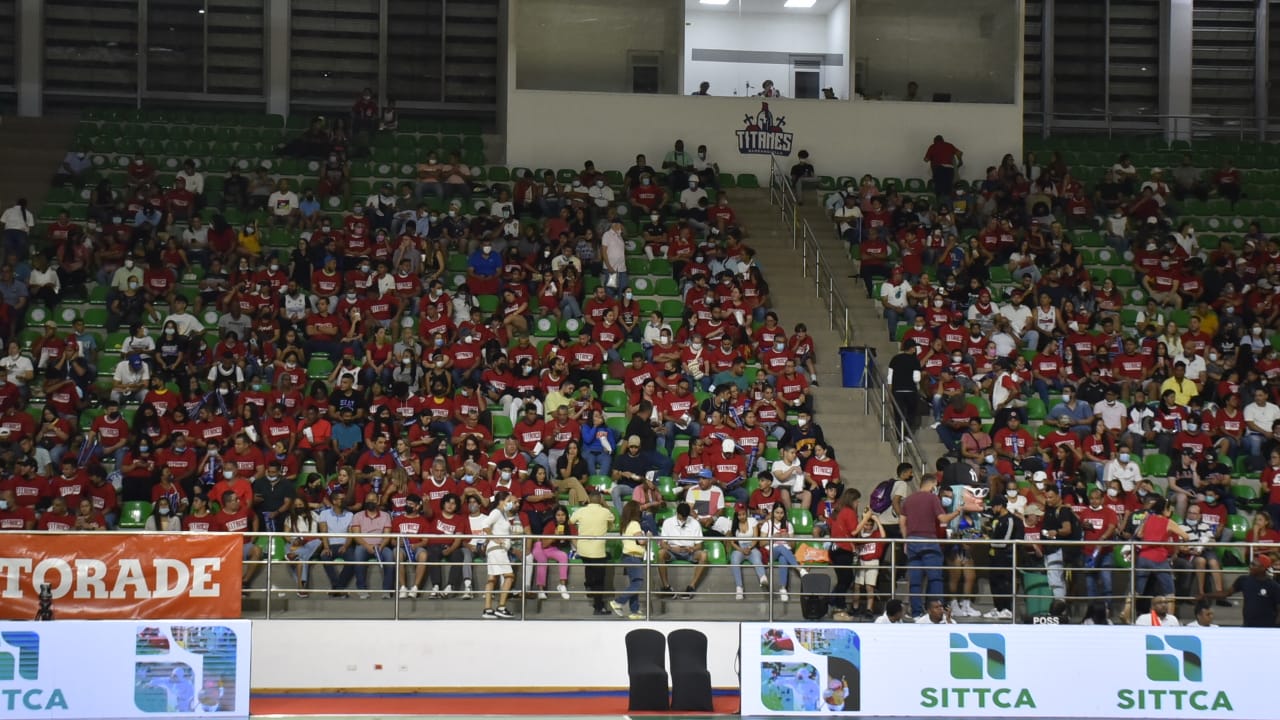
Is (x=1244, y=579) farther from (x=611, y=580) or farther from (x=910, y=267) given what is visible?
(x=910, y=267)

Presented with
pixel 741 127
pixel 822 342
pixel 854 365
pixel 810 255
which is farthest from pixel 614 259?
pixel 741 127

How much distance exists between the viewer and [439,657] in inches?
622

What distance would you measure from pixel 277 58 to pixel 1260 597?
22225mm

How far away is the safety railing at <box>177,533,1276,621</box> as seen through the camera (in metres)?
16.3

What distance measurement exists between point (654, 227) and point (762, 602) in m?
9.31

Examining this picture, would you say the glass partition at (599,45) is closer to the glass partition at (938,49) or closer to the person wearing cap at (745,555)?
the glass partition at (938,49)

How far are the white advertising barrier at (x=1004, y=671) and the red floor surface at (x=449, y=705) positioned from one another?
1.12 metres

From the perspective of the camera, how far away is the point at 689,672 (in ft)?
51.5

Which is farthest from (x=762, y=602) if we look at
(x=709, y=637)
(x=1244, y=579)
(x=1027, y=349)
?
(x=1027, y=349)

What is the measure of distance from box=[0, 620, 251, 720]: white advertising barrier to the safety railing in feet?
5.51

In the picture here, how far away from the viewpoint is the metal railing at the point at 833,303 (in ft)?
66.9

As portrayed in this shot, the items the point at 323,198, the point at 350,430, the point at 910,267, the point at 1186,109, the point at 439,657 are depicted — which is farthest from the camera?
the point at 1186,109

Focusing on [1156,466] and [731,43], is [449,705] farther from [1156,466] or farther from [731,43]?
[731,43]

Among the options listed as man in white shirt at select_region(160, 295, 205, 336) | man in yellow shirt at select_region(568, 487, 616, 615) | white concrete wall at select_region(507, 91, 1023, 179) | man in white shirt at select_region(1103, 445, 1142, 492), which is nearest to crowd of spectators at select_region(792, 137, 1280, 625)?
man in white shirt at select_region(1103, 445, 1142, 492)
